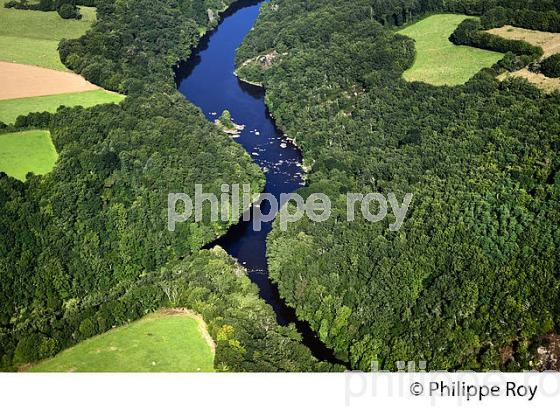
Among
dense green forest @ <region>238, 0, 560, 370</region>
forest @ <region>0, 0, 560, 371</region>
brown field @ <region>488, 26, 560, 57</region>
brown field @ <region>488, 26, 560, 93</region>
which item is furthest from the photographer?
brown field @ <region>488, 26, 560, 57</region>

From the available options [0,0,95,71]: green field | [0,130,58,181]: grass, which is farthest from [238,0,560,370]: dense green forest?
[0,0,95,71]: green field

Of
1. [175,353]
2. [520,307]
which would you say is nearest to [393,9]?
[520,307]

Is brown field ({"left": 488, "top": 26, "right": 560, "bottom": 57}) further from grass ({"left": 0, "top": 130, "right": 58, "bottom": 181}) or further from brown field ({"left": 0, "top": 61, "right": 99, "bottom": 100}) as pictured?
grass ({"left": 0, "top": 130, "right": 58, "bottom": 181})

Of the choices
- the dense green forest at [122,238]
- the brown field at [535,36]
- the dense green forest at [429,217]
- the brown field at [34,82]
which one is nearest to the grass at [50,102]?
the brown field at [34,82]

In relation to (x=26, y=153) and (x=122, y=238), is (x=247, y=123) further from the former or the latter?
(x=122, y=238)

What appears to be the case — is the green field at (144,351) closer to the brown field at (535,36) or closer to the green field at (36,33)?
the green field at (36,33)

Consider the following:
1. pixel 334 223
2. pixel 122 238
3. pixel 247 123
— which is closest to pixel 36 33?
pixel 247 123
